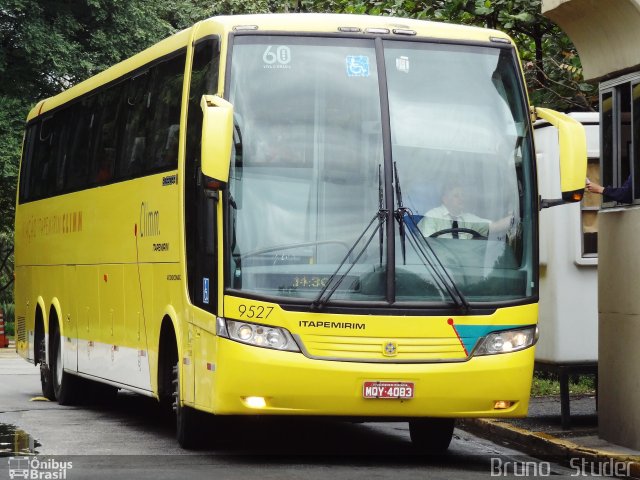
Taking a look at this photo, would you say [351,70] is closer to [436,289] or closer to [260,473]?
[436,289]

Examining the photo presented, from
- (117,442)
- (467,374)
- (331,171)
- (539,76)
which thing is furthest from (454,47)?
(539,76)

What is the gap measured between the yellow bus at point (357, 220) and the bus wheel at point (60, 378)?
570 centimetres

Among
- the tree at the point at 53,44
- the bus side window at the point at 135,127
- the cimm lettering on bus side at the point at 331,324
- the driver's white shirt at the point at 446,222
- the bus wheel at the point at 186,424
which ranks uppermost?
the tree at the point at 53,44

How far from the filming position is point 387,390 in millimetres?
10672

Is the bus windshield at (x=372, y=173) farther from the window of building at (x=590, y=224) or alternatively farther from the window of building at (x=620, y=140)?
the window of building at (x=590, y=224)

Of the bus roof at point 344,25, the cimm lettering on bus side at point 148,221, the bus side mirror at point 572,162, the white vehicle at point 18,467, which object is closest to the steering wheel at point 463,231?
the bus side mirror at point 572,162

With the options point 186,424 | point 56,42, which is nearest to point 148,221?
point 186,424

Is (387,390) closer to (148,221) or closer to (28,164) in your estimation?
(148,221)

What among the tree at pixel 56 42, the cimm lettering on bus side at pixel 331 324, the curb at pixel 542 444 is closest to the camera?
the cimm lettering on bus side at pixel 331 324

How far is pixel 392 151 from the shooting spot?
11023 millimetres

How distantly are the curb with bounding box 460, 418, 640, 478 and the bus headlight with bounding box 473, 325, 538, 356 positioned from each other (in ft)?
4.03

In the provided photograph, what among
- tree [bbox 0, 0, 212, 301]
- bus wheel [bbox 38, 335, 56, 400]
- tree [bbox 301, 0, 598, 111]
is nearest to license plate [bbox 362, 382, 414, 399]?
tree [bbox 301, 0, 598, 111]

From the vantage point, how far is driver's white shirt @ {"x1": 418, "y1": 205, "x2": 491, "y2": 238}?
1095 centimetres

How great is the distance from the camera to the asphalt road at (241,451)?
421 inches
